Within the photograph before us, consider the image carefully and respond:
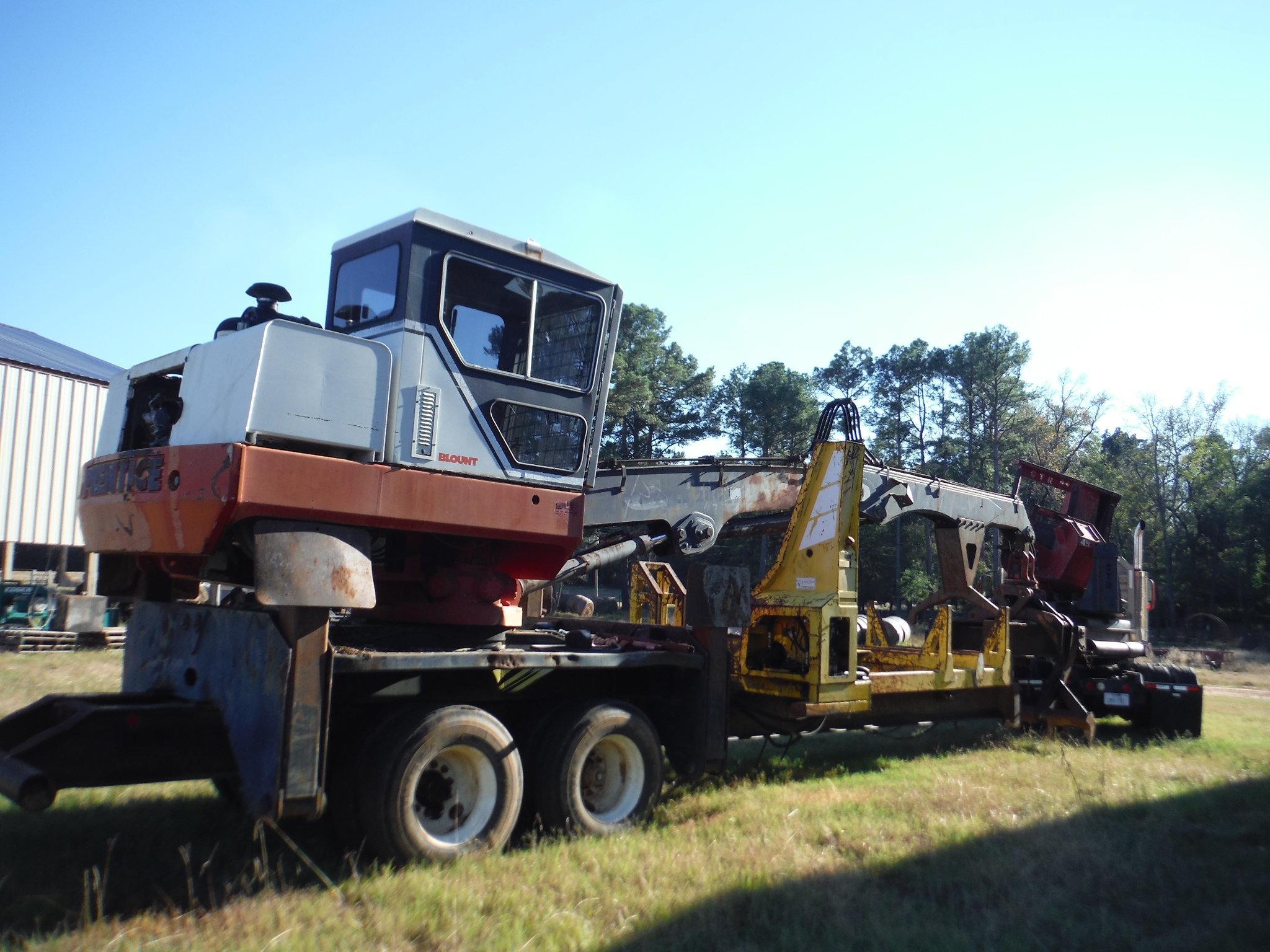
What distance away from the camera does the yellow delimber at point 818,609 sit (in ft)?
23.6

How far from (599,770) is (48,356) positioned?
2210 centimetres

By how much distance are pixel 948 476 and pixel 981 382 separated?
523 cm

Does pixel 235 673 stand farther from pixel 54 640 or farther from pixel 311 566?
pixel 54 640

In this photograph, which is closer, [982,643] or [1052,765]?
[1052,765]

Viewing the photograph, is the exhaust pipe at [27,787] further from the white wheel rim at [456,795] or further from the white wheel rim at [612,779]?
the white wheel rim at [612,779]

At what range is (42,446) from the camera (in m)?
19.6

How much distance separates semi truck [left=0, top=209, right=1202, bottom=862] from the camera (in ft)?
15.9

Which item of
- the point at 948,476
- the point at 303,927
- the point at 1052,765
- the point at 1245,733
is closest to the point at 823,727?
the point at 1052,765

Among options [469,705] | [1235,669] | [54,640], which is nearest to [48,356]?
[54,640]

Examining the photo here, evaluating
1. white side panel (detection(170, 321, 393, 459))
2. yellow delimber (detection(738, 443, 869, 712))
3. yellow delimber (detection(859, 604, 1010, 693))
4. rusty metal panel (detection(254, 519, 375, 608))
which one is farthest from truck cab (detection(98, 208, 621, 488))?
yellow delimber (detection(859, 604, 1010, 693))

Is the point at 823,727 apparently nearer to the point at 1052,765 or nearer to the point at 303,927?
the point at 1052,765

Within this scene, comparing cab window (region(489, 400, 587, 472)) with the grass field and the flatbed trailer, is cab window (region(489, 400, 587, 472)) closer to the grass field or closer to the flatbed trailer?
the flatbed trailer

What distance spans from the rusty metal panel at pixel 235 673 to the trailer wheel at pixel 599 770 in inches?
68.1

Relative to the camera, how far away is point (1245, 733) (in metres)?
11.3
